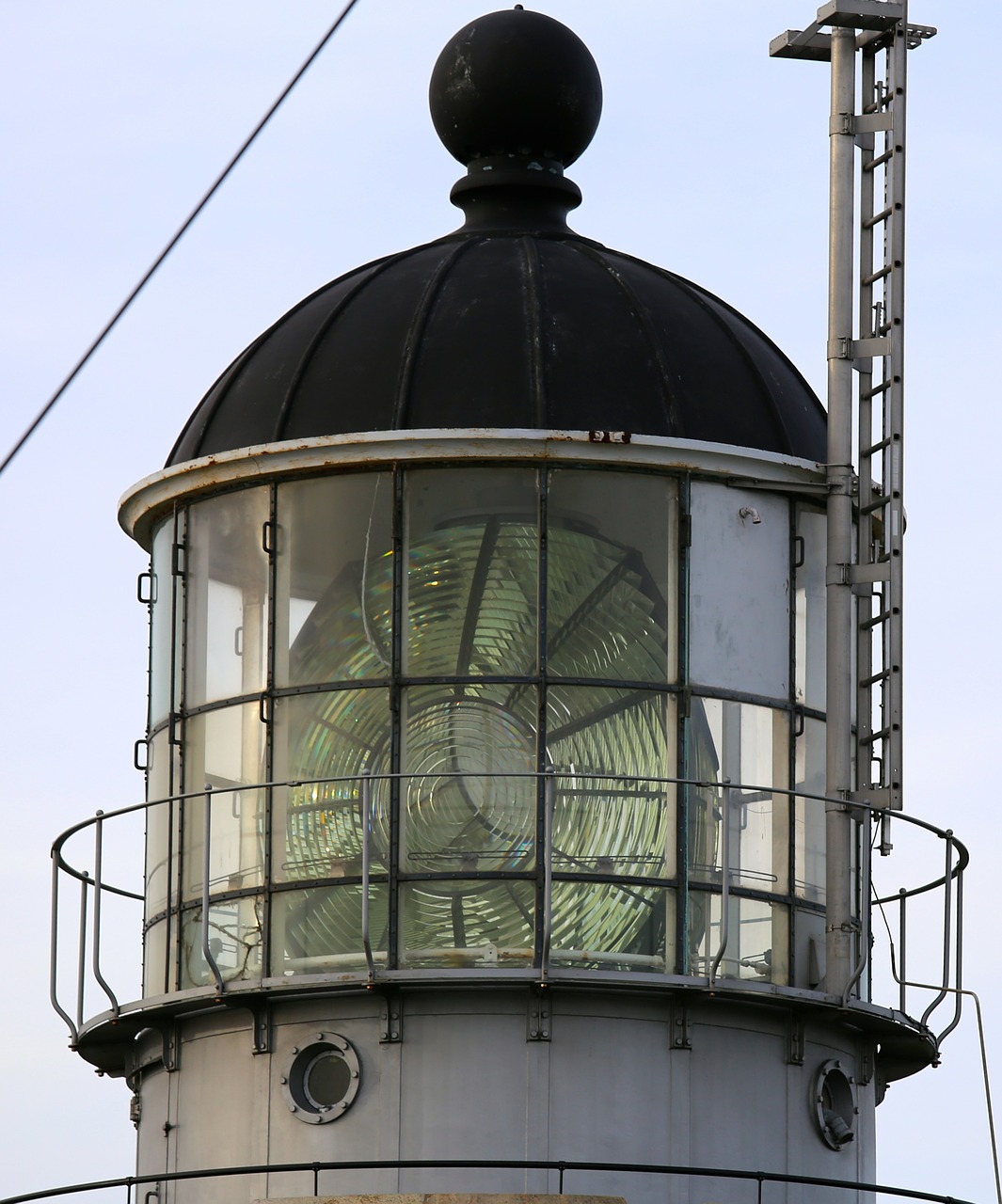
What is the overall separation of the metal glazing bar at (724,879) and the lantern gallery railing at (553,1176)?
1148mm

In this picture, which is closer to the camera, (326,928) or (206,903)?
(206,903)

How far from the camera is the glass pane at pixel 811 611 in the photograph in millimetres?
18031

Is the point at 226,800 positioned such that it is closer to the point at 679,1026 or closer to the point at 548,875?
the point at 548,875

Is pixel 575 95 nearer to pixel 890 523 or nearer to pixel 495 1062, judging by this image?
pixel 890 523

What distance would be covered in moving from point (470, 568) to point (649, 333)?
2.00 m

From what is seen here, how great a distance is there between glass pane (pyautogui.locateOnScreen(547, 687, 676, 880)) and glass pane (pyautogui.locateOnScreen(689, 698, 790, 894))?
7.2 inches

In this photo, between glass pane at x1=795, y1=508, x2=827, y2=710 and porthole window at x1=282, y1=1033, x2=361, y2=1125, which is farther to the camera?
glass pane at x1=795, y1=508, x2=827, y2=710

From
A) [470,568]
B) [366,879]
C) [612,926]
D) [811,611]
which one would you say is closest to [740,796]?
[612,926]

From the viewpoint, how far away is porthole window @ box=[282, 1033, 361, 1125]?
55.0ft

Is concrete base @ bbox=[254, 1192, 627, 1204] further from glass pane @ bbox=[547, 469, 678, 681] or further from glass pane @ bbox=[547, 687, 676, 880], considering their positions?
glass pane @ bbox=[547, 469, 678, 681]

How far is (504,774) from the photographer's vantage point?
55.1 ft

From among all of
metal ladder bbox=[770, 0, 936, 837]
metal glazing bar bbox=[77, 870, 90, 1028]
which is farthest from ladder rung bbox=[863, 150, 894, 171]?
metal glazing bar bbox=[77, 870, 90, 1028]

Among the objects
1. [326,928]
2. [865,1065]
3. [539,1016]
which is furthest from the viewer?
[865,1065]

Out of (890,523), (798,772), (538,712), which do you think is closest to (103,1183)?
(538,712)
